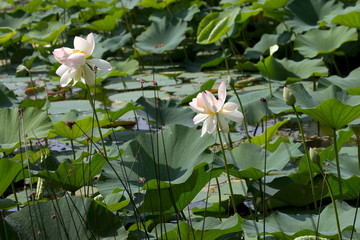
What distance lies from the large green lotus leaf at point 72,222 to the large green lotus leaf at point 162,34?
9.53 feet

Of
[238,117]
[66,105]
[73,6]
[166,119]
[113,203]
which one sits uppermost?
[238,117]

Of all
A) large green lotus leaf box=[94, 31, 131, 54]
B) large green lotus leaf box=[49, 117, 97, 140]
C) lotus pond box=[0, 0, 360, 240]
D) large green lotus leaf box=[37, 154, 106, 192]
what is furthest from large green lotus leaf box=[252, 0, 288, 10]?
large green lotus leaf box=[37, 154, 106, 192]

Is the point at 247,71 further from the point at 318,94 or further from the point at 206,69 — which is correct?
the point at 318,94

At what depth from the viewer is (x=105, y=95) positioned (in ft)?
11.6

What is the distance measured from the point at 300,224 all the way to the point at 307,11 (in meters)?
2.63

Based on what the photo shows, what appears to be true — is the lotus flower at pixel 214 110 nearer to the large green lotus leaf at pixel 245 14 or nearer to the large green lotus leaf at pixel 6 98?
the large green lotus leaf at pixel 6 98

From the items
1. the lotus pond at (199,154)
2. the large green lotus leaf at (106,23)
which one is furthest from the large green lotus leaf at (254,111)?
the large green lotus leaf at (106,23)

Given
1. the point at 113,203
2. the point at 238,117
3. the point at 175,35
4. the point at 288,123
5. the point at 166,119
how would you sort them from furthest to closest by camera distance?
the point at 175,35 < the point at 288,123 < the point at 166,119 < the point at 113,203 < the point at 238,117

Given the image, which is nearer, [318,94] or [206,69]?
[318,94]

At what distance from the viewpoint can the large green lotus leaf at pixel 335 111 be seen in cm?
145

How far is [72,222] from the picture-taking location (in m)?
1.26

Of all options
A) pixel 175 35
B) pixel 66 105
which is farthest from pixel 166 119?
pixel 175 35

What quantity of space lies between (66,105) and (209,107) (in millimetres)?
1831

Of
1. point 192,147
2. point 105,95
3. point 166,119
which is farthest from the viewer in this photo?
point 105,95
